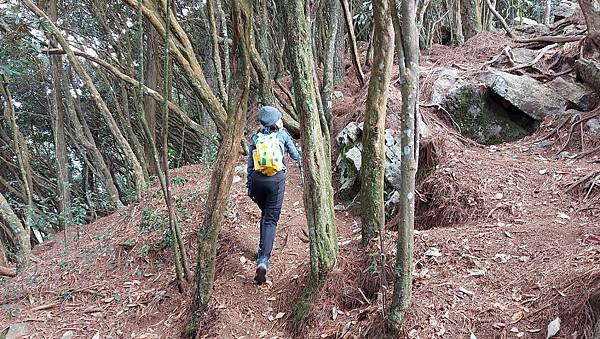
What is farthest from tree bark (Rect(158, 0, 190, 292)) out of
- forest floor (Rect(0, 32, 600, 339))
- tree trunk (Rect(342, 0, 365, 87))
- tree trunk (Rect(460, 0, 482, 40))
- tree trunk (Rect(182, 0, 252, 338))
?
tree trunk (Rect(460, 0, 482, 40))

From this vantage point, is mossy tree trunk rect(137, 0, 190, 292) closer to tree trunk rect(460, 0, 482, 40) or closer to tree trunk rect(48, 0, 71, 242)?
tree trunk rect(48, 0, 71, 242)

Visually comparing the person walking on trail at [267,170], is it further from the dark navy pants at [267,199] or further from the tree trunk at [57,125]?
the tree trunk at [57,125]

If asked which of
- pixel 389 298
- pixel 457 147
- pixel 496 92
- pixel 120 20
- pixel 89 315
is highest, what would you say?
pixel 120 20

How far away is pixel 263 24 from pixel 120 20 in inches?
187

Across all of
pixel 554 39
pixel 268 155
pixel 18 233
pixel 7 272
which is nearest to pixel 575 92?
pixel 554 39

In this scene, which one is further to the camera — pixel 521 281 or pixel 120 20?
pixel 120 20

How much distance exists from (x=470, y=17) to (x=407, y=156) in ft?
30.3

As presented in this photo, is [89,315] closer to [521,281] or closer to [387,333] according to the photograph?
[387,333]

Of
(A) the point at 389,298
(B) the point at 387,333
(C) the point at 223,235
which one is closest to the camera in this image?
(B) the point at 387,333

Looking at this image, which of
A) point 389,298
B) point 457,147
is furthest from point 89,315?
point 457,147

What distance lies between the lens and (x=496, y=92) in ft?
21.3

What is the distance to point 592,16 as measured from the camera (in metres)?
6.08

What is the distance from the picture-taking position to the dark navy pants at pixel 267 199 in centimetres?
417

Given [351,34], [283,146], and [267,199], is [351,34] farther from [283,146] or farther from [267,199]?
[267,199]
